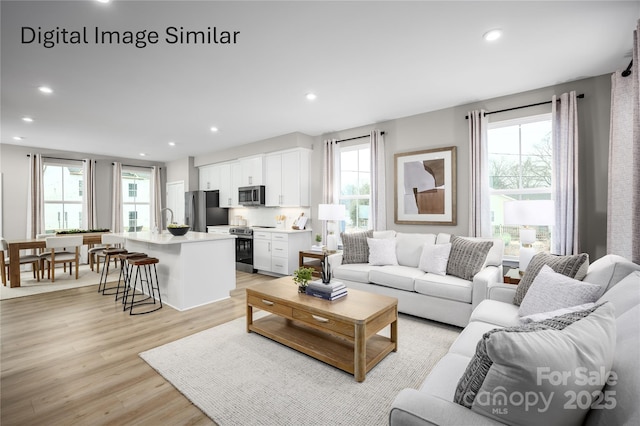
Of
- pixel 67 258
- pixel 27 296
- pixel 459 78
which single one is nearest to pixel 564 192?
pixel 459 78

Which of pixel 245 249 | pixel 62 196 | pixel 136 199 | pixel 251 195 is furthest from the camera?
pixel 136 199

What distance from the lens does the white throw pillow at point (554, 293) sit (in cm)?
174

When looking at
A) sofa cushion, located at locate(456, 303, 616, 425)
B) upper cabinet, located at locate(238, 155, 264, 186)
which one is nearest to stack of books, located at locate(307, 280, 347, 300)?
sofa cushion, located at locate(456, 303, 616, 425)

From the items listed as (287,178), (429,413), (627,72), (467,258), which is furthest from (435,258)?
(287,178)

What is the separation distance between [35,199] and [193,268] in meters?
5.30

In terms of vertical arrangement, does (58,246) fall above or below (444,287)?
above

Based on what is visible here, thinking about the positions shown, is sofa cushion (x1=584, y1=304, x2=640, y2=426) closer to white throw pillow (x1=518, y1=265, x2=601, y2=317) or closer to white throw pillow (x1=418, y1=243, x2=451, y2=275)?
white throw pillow (x1=518, y1=265, x2=601, y2=317)

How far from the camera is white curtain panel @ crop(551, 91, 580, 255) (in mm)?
3299

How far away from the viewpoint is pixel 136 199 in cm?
831

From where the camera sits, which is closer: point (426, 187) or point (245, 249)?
point (426, 187)

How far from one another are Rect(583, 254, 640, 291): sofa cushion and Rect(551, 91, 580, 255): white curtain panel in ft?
5.38

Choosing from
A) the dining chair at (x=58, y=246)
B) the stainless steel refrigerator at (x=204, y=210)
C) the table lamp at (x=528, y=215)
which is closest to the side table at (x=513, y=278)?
the table lamp at (x=528, y=215)

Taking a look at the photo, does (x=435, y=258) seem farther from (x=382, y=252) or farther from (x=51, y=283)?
(x=51, y=283)

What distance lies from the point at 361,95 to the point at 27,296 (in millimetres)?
5636
